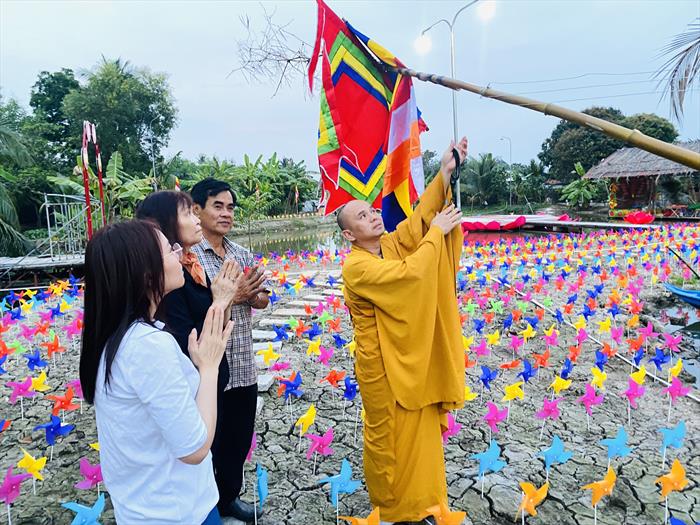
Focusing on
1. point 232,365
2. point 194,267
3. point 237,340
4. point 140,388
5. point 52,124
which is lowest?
point 232,365

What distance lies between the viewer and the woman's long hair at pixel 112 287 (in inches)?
45.3

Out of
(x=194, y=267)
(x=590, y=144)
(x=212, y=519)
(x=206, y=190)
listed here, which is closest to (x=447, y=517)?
(x=212, y=519)

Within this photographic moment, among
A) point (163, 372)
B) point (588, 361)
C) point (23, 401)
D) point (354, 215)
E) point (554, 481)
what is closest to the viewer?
point (163, 372)

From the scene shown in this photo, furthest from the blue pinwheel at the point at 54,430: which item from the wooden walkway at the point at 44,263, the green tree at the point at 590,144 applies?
the green tree at the point at 590,144

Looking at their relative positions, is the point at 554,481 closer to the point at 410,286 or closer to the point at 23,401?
the point at 410,286

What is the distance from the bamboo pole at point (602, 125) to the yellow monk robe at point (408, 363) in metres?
0.52

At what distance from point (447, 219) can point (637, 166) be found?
80.5ft

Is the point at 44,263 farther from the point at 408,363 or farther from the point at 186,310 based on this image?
the point at 408,363

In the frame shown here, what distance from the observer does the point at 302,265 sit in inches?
408

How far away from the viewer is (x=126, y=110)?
73.8 feet

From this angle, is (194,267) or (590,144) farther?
(590,144)

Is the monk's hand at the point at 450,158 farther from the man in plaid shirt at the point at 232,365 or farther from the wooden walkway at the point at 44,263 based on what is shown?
the wooden walkway at the point at 44,263

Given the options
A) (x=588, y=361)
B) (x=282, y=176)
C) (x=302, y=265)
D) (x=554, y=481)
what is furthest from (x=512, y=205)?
(x=554, y=481)

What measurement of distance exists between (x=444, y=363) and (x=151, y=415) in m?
1.31
